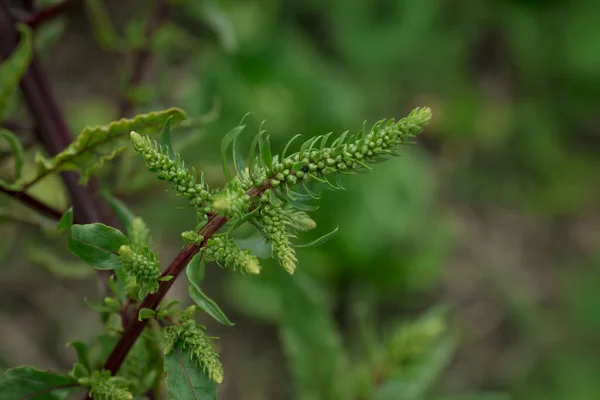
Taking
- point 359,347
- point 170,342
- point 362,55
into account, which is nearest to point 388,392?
point 170,342

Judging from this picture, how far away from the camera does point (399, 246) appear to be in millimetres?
3090

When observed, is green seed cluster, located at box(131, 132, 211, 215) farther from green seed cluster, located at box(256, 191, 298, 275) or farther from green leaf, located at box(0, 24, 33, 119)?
green leaf, located at box(0, 24, 33, 119)

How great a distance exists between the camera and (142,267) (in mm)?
819

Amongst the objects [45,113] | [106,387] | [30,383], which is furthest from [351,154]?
[45,113]

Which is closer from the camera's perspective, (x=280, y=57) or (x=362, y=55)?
(x=280, y=57)

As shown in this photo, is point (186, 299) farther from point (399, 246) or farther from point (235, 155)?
point (235, 155)

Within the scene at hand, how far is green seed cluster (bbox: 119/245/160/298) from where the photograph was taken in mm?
814

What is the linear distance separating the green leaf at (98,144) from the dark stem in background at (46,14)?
1.21 feet

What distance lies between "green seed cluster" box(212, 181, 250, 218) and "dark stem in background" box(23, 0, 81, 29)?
2.48 ft

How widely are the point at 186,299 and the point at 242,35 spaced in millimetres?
1399

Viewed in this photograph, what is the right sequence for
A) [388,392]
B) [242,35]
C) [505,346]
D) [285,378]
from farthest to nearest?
[242,35], [505,346], [285,378], [388,392]

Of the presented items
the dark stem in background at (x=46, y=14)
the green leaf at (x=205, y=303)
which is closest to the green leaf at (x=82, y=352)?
the green leaf at (x=205, y=303)

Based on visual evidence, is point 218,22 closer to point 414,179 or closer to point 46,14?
point 46,14

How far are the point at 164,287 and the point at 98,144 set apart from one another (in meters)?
0.36
